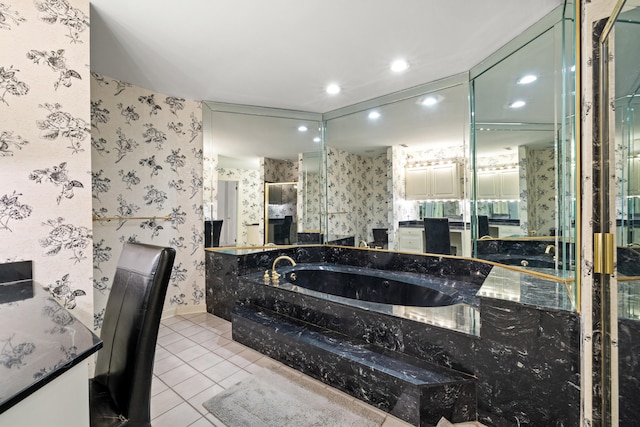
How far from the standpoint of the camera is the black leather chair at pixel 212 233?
124 inches

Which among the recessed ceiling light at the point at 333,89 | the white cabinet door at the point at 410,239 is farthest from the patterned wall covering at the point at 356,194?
the recessed ceiling light at the point at 333,89

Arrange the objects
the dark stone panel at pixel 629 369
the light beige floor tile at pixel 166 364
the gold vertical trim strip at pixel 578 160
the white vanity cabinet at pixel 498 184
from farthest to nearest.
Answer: the white vanity cabinet at pixel 498 184 < the light beige floor tile at pixel 166 364 < the gold vertical trim strip at pixel 578 160 < the dark stone panel at pixel 629 369

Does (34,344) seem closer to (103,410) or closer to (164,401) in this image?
(103,410)

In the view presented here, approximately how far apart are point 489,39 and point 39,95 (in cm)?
277

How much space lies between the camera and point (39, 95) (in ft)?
4.52

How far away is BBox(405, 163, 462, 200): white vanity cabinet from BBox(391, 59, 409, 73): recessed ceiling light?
1.00 metres

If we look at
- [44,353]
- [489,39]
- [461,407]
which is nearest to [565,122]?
[489,39]

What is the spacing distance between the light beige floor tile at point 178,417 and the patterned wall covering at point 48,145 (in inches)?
27.2

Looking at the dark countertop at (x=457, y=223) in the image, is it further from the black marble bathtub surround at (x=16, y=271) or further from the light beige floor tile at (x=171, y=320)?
the black marble bathtub surround at (x=16, y=271)

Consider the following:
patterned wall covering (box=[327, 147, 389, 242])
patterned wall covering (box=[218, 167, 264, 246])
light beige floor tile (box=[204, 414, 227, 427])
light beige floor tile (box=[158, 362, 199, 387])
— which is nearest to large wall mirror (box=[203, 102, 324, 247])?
patterned wall covering (box=[218, 167, 264, 246])

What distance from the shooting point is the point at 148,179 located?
9.16ft

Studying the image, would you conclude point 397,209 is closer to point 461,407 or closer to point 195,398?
point 461,407

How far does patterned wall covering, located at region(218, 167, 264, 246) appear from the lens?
333 cm

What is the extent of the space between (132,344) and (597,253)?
1.71m
